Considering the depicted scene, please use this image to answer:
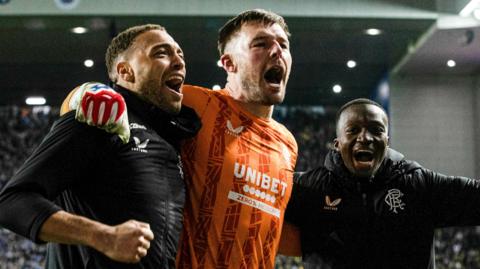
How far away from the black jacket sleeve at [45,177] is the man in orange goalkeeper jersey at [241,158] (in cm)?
51

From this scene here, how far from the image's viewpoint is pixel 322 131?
412 inches

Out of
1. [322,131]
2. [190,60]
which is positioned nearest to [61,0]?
[190,60]

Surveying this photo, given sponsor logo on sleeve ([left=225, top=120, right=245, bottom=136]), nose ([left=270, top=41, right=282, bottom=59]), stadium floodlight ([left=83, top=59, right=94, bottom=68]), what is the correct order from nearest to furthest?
sponsor logo on sleeve ([left=225, top=120, right=245, bottom=136])
nose ([left=270, top=41, right=282, bottom=59])
stadium floodlight ([left=83, top=59, right=94, bottom=68])

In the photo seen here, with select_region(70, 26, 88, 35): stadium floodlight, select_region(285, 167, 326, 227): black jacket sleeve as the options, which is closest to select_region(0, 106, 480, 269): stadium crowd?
select_region(70, 26, 88, 35): stadium floodlight

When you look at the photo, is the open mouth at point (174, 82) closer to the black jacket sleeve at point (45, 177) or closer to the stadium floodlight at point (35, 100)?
the black jacket sleeve at point (45, 177)

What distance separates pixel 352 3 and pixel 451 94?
294 cm

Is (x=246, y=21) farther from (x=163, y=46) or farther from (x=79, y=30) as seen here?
(x=79, y=30)

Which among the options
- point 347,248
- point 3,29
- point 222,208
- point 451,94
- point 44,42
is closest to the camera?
point 222,208

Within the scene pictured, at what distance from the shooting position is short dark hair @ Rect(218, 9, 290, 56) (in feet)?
7.54

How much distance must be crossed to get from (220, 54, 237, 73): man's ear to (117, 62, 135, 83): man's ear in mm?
494

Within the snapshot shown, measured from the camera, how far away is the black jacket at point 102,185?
1487 mm

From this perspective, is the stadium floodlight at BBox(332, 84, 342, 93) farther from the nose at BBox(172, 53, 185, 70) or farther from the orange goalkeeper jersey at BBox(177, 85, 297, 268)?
the nose at BBox(172, 53, 185, 70)

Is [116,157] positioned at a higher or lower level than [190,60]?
lower

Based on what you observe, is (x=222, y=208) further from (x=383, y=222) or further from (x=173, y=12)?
(x=173, y=12)
